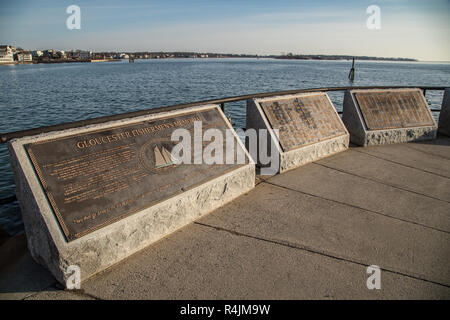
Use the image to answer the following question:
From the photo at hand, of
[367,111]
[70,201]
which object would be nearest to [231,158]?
[70,201]

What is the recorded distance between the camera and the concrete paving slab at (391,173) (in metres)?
4.49

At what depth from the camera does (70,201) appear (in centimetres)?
270

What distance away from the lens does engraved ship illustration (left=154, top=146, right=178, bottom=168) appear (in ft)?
11.4

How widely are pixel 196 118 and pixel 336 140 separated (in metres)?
3.27

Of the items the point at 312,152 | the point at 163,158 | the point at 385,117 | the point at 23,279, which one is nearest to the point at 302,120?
the point at 312,152

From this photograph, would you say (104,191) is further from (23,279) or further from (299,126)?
(299,126)

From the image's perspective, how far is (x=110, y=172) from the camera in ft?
10.1

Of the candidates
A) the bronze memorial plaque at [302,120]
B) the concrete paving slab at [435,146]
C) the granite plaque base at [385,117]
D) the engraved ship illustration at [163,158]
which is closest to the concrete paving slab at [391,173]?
the bronze memorial plaque at [302,120]

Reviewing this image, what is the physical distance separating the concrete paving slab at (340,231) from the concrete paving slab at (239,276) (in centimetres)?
18

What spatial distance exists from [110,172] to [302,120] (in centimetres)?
383

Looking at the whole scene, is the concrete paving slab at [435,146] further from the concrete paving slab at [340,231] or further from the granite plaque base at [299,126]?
the concrete paving slab at [340,231]

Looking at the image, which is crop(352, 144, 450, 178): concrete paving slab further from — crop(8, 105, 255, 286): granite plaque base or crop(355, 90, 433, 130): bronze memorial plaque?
crop(8, 105, 255, 286): granite plaque base

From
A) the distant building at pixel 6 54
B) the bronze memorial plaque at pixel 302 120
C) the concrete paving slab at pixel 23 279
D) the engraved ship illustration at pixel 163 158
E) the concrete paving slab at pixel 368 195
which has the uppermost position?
the distant building at pixel 6 54
